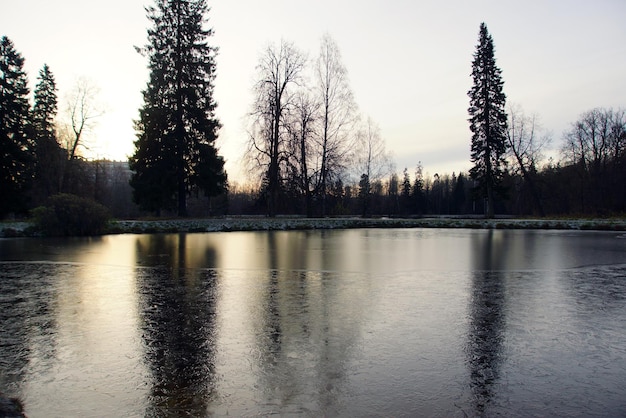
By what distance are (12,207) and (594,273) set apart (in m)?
39.2

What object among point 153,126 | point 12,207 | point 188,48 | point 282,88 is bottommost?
point 12,207

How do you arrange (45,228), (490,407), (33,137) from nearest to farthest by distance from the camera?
(490,407) < (45,228) < (33,137)

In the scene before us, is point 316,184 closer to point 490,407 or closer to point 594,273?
point 594,273

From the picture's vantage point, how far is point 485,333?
5691 millimetres

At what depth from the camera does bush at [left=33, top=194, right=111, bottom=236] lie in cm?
2338

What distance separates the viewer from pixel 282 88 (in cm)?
3694

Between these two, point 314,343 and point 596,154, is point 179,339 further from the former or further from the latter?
point 596,154

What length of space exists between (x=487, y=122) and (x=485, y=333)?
41.9m

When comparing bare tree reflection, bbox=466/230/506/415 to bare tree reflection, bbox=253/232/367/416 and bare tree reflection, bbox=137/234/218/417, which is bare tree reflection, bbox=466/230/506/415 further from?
bare tree reflection, bbox=137/234/218/417

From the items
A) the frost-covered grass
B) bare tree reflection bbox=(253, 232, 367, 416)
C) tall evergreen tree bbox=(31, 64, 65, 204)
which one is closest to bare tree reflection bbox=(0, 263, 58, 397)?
bare tree reflection bbox=(253, 232, 367, 416)

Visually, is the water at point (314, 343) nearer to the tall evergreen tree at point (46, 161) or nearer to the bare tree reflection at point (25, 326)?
the bare tree reflection at point (25, 326)

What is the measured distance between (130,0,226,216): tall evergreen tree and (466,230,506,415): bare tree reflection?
2739 cm

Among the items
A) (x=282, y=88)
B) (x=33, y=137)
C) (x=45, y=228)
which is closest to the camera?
(x=45, y=228)

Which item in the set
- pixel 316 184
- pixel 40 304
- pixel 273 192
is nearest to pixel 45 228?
pixel 273 192
